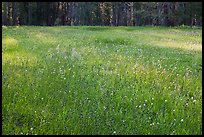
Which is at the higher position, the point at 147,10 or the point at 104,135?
the point at 147,10

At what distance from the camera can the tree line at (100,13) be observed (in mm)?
60281

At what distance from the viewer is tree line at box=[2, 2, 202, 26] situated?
60281 millimetres

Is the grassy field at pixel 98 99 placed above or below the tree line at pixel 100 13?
below

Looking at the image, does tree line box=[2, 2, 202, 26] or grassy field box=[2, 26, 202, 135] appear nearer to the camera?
grassy field box=[2, 26, 202, 135]

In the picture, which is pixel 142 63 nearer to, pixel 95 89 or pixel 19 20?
pixel 95 89

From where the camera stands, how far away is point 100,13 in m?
80.4

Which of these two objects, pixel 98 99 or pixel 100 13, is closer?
pixel 98 99

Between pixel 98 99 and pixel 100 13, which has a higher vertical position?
pixel 100 13

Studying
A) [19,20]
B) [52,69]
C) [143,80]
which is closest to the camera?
[143,80]

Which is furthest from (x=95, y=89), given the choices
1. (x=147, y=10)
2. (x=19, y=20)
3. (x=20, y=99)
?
(x=19, y=20)

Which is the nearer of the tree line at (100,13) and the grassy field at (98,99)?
the grassy field at (98,99)

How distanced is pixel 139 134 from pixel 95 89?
2.66m

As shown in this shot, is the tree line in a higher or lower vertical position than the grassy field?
higher

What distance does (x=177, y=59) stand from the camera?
14.1 m
